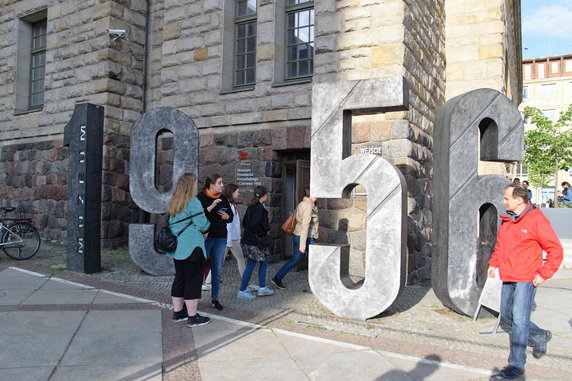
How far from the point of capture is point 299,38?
10.6 meters

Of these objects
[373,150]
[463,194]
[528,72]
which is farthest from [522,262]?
[528,72]

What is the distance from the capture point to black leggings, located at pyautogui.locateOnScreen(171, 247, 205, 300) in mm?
5598

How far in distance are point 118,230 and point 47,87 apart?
4.60 m

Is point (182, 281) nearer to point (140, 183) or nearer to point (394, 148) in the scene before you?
point (140, 183)

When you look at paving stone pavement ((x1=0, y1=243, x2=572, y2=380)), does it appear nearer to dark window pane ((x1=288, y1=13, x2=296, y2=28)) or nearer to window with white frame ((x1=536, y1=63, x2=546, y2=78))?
dark window pane ((x1=288, y1=13, x2=296, y2=28))

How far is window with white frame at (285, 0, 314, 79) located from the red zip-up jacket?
664cm

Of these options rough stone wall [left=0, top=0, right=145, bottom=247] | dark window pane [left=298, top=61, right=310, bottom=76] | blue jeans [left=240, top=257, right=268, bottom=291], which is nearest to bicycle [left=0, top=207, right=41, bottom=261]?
rough stone wall [left=0, top=0, right=145, bottom=247]

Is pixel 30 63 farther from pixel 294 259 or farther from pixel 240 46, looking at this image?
pixel 294 259

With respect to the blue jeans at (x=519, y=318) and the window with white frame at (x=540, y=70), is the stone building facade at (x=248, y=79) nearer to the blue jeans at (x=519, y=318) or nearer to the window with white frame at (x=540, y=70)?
the blue jeans at (x=519, y=318)

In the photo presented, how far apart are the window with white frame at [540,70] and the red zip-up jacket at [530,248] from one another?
67507 millimetres

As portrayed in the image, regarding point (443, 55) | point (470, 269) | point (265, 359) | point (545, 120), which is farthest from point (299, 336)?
point (545, 120)

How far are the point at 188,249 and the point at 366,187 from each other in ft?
7.38

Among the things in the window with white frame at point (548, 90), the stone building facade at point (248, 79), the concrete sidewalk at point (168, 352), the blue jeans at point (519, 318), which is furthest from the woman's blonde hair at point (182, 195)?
the window with white frame at point (548, 90)

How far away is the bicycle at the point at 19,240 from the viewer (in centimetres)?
1016
